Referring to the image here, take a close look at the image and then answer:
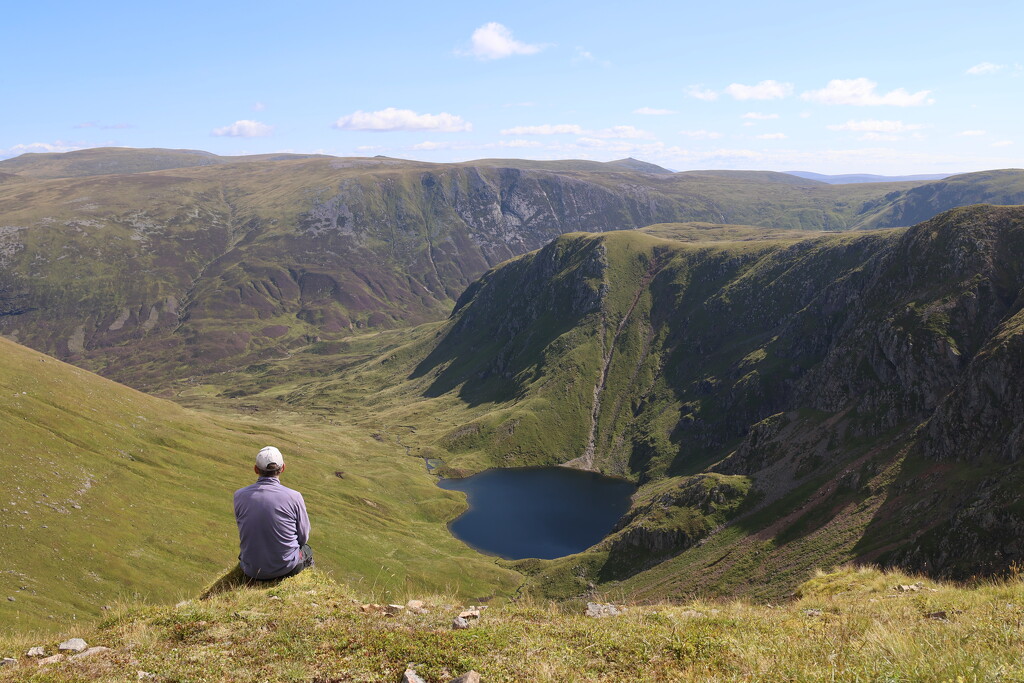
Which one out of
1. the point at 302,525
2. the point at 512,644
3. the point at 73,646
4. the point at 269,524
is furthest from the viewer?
the point at 302,525

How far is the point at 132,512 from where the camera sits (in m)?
87.0

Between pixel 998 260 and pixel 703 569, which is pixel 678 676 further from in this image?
pixel 998 260

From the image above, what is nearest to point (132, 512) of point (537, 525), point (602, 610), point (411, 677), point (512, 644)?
point (602, 610)

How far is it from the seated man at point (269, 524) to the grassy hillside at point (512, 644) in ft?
2.51

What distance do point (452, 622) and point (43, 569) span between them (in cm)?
7367

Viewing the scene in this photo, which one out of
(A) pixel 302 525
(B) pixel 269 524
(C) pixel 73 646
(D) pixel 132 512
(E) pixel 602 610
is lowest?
(D) pixel 132 512

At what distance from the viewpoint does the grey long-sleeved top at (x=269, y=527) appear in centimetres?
1625

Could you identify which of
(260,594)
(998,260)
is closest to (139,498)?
(260,594)

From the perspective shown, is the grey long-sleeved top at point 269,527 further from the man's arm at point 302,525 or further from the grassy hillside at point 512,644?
the grassy hillside at point 512,644

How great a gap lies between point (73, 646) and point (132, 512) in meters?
89.9

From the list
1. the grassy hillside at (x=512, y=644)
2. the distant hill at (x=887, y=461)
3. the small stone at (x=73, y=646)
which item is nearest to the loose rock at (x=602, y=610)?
the grassy hillside at (x=512, y=644)

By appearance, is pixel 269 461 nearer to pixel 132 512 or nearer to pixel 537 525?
pixel 132 512

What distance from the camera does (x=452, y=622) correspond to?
51.2 feet

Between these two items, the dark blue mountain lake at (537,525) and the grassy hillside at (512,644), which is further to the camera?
the dark blue mountain lake at (537,525)
